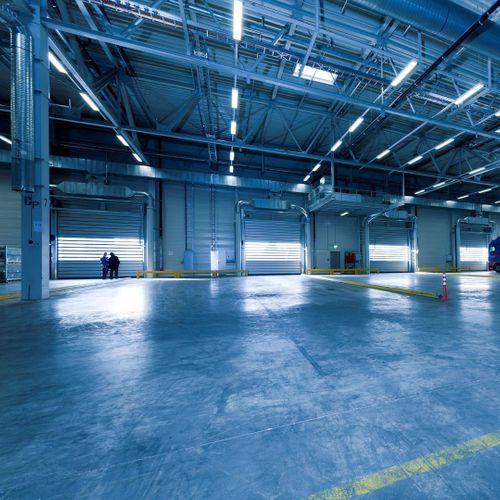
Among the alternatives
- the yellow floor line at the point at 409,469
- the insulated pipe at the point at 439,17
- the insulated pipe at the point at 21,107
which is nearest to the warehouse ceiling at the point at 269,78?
the insulated pipe at the point at 439,17

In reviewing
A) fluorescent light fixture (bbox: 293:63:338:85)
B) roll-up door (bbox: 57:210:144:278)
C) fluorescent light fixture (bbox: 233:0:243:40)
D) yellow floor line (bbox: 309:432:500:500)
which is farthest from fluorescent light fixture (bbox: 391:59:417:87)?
roll-up door (bbox: 57:210:144:278)

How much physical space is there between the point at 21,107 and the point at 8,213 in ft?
32.5

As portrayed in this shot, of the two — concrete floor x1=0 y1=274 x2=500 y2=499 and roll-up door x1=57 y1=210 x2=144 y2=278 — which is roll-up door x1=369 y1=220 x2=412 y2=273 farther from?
roll-up door x1=57 y1=210 x2=144 y2=278

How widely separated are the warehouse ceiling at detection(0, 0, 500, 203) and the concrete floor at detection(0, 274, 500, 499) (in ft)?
24.4

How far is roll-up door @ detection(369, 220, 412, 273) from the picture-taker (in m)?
19.5

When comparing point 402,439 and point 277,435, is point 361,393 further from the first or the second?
point 277,435

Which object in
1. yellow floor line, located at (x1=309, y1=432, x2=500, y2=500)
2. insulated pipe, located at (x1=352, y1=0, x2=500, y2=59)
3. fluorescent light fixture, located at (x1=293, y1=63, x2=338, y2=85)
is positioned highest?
fluorescent light fixture, located at (x1=293, y1=63, x2=338, y2=85)

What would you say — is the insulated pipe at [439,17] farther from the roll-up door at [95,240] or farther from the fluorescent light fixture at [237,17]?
the roll-up door at [95,240]

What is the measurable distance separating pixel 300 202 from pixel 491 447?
17.5 metres

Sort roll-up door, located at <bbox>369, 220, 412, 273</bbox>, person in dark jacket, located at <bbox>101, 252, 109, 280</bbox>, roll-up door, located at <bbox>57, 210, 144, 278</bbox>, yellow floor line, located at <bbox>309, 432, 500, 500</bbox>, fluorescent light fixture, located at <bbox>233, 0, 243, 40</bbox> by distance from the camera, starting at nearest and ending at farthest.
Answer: yellow floor line, located at <bbox>309, 432, 500, 500</bbox> < fluorescent light fixture, located at <bbox>233, 0, 243, 40</bbox> < person in dark jacket, located at <bbox>101, 252, 109, 280</bbox> < roll-up door, located at <bbox>57, 210, 144, 278</bbox> < roll-up door, located at <bbox>369, 220, 412, 273</bbox>

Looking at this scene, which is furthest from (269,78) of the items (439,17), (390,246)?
(390,246)

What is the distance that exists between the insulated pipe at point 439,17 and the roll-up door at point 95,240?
46.8 feet

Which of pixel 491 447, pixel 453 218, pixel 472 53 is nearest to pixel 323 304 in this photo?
pixel 491 447

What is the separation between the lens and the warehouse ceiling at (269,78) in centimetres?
630
